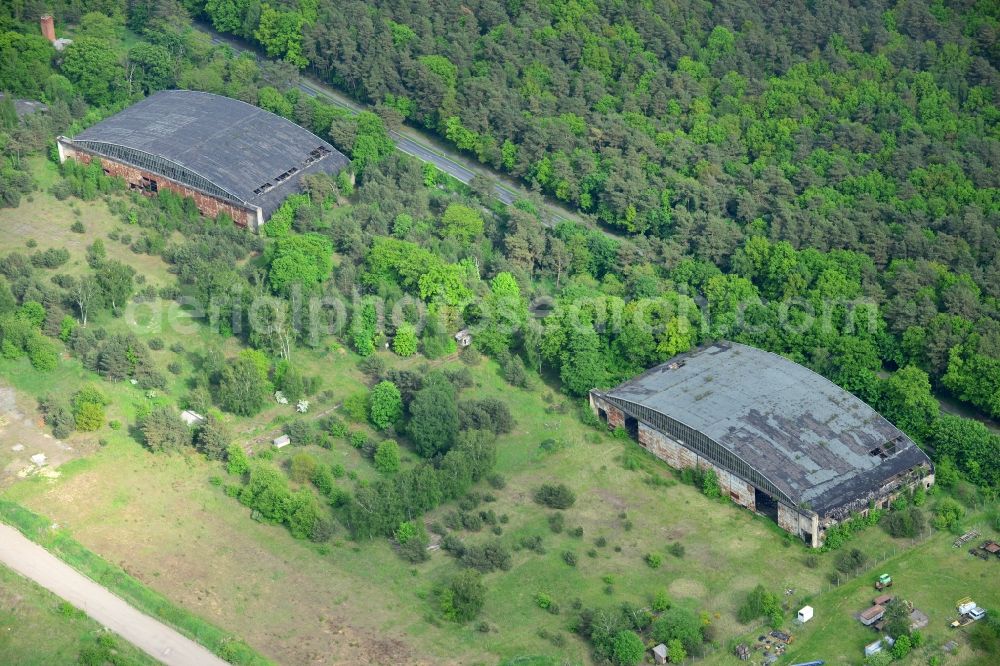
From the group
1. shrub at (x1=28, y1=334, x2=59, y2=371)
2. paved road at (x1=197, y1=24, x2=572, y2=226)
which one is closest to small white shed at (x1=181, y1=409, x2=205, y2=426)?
shrub at (x1=28, y1=334, x2=59, y2=371)

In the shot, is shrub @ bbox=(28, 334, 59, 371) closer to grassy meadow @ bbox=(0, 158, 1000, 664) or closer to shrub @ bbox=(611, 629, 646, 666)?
grassy meadow @ bbox=(0, 158, 1000, 664)

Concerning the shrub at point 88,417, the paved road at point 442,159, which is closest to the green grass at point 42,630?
the shrub at point 88,417

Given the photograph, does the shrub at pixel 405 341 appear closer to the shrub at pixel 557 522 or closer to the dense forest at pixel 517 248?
the dense forest at pixel 517 248

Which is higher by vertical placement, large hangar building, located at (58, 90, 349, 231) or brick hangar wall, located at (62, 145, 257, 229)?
large hangar building, located at (58, 90, 349, 231)

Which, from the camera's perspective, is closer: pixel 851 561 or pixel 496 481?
pixel 851 561

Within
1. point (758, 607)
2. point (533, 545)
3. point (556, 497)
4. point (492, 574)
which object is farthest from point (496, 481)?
point (758, 607)

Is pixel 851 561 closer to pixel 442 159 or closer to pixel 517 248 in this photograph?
pixel 517 248
